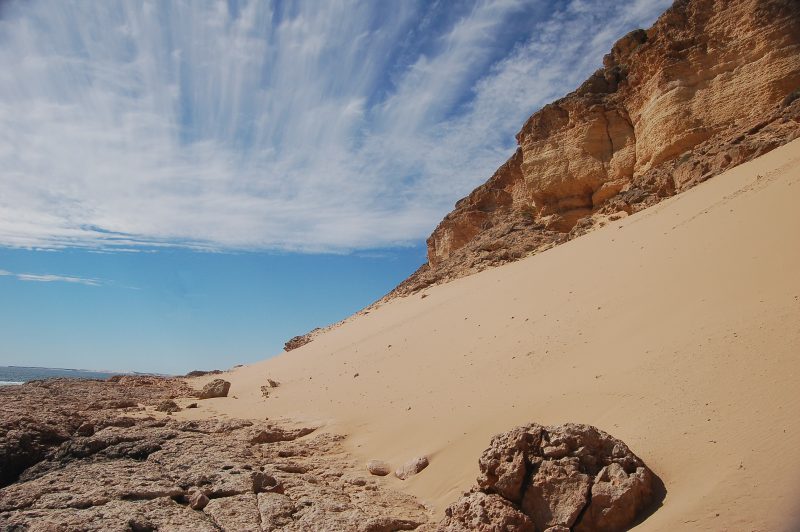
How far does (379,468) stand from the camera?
5.38m

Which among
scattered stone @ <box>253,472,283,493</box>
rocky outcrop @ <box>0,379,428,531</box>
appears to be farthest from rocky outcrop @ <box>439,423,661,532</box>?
scattered stone @ <box>253,472,283,493</box>

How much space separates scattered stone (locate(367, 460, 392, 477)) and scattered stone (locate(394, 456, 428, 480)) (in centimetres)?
18

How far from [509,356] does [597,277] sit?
10.3ft

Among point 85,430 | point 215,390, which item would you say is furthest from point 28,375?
point 85,430

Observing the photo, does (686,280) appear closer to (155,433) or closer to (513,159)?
(155,433)

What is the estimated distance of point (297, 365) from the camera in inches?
678

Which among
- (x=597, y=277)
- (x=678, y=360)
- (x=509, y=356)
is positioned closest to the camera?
(x=678, y=360)

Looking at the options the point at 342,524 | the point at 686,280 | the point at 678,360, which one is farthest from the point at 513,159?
the point at 342,524

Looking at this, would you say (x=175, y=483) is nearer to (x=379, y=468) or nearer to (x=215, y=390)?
(x=379, y=468)

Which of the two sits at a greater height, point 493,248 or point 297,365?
point 493,248

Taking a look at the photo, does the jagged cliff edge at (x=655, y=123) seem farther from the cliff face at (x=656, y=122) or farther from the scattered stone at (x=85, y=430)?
the scattered stone at (x=85, y=430)

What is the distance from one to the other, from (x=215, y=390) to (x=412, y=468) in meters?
11.2

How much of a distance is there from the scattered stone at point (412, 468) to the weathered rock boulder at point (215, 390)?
10909 mm

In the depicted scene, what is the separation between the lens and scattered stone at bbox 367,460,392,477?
5.36 metres
